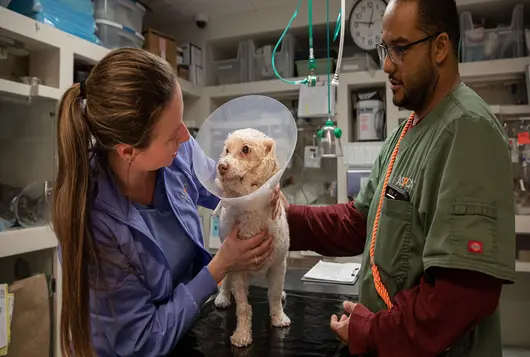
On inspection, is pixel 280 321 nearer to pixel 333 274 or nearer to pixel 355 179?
pixel 333 274

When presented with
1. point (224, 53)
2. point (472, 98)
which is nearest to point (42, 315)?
point (472, 98)

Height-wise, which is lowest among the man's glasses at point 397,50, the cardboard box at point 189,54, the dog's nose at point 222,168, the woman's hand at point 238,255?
the woman's hand at point 238,255

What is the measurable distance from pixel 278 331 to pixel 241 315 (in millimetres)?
135

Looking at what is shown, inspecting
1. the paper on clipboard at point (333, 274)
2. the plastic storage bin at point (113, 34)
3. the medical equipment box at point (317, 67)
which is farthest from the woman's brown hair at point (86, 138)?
the medical equipment box at point (317, 67)

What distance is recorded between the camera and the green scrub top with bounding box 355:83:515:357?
2.56 ft

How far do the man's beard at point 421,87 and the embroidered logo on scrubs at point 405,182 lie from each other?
0.20 metres

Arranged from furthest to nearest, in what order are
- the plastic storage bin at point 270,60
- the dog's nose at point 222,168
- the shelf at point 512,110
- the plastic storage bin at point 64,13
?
the plastic storage bin at point 270,60
the shelf at point 512,110
the plastic storage bin at point 64,13
the dog's nose at point 222,168

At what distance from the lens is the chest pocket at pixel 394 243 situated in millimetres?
911

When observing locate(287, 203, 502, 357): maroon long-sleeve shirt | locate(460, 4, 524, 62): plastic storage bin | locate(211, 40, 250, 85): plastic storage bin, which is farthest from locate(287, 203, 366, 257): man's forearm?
locate(211, 40, 250, 85): plastic storage bin

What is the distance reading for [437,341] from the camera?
2.68ft

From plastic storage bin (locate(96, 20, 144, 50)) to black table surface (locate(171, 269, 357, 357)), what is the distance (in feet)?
5.63

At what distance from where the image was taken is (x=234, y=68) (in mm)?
3156

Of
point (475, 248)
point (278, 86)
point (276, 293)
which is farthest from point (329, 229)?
point (278, 86)

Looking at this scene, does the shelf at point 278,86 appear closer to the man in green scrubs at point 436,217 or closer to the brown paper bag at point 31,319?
the man in green scrubs at point 436,217
